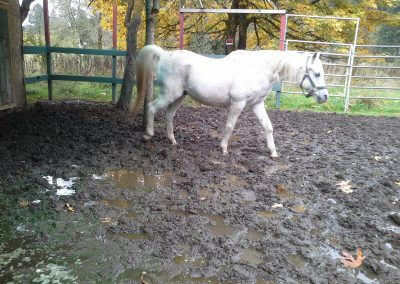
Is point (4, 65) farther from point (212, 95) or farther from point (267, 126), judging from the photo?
point (267, 126)

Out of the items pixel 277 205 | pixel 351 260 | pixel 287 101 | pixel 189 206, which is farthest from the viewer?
pixel 287 101

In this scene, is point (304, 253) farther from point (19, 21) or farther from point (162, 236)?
point (19, 21)

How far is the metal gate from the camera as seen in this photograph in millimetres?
7291

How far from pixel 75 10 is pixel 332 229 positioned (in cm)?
A: 2431

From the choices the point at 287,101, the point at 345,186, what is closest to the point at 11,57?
the point at 345,186

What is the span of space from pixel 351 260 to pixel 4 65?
744cm

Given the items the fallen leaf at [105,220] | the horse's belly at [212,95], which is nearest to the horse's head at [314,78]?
the horse's belly at [212,95]

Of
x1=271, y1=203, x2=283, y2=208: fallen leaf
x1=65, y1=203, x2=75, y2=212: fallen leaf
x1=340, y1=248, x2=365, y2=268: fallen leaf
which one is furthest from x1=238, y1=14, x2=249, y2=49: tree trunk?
x1=340, y1=248, x2=365, y2=268: fallen leaf

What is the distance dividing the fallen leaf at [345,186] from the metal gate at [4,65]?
21.8 ft

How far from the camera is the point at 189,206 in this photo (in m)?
3.62

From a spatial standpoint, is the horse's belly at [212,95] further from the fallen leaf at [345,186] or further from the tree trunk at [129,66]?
the tree trunk at [129,66]

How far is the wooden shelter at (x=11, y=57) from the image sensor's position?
24.1 ft

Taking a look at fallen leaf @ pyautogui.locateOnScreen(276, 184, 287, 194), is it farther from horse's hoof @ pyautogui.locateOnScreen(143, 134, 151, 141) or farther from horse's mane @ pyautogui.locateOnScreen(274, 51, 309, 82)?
horse's hoof @ pyautogui.locateOnScreen(143, 134, 151, 141)

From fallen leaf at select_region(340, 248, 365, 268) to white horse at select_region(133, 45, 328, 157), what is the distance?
2675mm
